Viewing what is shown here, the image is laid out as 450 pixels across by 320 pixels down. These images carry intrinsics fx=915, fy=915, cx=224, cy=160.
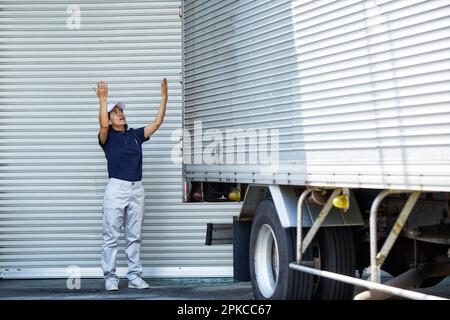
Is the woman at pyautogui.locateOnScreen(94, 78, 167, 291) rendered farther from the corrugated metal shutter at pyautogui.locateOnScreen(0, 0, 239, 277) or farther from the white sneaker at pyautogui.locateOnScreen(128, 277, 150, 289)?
the corrugated metal shutter at pyautogui.locateOnScreen(0, 0, 239, 277)

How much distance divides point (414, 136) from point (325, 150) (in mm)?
1296

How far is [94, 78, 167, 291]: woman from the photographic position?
10.4 meters

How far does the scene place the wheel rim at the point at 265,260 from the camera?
873cm

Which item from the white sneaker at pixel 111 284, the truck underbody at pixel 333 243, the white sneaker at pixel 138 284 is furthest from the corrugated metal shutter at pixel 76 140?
the truck underbody at pixel 333 243

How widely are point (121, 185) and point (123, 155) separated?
1.12 ft

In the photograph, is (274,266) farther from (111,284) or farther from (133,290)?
(111,284)

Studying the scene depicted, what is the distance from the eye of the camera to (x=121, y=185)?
34.1 feet

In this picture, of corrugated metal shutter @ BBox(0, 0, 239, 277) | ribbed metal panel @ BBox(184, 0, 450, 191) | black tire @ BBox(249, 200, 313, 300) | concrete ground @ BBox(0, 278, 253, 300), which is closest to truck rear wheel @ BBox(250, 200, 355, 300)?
black tire @ BBox(249, 200, 313, 300)

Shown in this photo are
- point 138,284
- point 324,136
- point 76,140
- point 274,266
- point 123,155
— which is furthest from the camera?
point 76,140

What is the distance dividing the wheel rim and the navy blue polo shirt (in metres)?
2.17

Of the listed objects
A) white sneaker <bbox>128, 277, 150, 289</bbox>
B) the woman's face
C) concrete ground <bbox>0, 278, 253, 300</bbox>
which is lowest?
concrete ground <bbox>0, 278, 253, 300</bbox>

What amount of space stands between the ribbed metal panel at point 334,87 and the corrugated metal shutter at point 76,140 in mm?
1811

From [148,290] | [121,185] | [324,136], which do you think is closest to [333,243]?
[324,136]

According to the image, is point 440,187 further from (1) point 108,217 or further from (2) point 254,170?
(1) point 108,217
